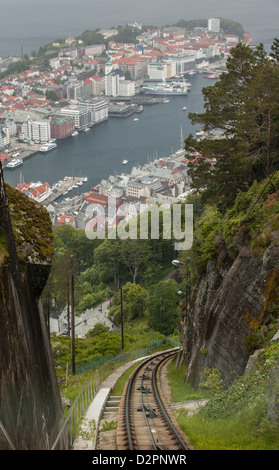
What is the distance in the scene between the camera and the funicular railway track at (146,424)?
534cm

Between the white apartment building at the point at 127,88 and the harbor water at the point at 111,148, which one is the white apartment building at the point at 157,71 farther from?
the harbor water at the point at 111,148

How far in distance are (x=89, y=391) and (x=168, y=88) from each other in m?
87.4

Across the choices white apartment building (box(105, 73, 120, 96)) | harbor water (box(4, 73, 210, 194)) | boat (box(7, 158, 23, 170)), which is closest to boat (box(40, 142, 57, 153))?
harbor water (box(4, 73, 210, 194))

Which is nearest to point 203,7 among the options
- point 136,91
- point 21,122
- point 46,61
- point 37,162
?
point 46,61

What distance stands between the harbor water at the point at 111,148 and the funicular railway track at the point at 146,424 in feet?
145

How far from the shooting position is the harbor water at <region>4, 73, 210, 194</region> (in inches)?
2206

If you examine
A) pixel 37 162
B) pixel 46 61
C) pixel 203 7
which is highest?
pixel 203 7

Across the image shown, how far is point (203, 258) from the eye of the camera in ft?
34.3

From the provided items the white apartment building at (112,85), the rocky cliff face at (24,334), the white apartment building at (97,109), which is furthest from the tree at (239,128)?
the white apartment building at (112,85)

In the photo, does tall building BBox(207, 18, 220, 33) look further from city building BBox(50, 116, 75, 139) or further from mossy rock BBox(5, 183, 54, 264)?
mossy rock BBox(5, 183, 54, 264)

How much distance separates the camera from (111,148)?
205 ft

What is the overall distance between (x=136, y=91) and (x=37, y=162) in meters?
39.9

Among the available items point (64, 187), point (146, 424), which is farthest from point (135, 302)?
point (64, 187)

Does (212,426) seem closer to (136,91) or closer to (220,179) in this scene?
(220,179)
